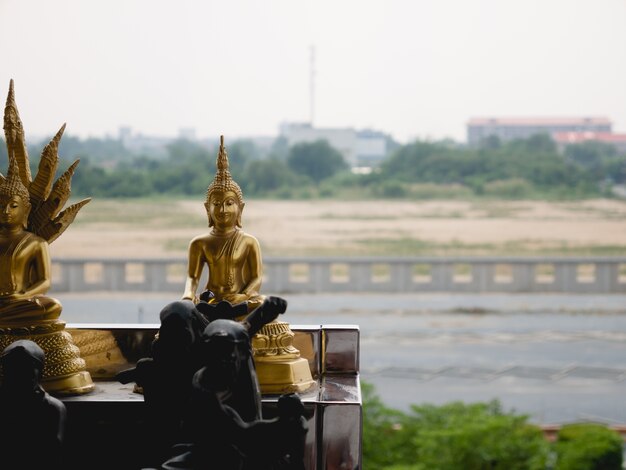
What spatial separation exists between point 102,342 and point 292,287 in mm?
3812

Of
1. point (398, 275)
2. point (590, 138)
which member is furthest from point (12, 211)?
point (590, 138)

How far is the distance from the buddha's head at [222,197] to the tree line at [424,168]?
3.23m

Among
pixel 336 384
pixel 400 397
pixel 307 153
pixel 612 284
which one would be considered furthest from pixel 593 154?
pixel 336 384

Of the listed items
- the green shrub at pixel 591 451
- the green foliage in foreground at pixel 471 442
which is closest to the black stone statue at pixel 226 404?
the green foliage in foreground at pixel 471 442

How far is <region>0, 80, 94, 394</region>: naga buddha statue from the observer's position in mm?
2248

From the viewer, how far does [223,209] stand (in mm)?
2363

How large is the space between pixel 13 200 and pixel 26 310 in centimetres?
29

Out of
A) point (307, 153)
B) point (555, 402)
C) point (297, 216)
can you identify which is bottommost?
point (555, 402)

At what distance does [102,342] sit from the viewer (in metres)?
2.50

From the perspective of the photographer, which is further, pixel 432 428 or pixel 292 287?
pixel 292 287

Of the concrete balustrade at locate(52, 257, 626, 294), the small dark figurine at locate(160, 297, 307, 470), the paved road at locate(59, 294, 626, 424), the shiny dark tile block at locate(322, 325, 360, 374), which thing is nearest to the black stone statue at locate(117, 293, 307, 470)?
the small dark figurine at locate(160, 297, 307, 470)

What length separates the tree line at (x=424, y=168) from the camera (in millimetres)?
5926

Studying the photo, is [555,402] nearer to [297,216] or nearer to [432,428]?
[432,428]

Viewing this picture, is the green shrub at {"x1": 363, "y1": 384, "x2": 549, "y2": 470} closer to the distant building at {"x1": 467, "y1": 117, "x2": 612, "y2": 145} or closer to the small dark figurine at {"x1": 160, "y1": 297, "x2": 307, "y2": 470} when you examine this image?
the small dark figurine at {"x1": 160, "y1": 297, "x2": 307, "y2": 470}
